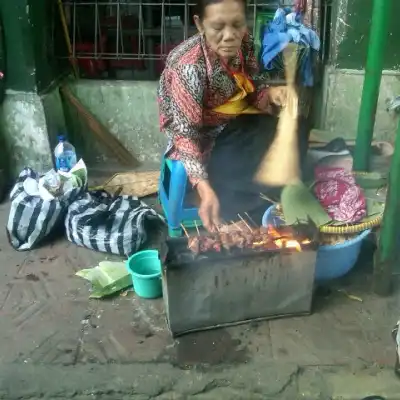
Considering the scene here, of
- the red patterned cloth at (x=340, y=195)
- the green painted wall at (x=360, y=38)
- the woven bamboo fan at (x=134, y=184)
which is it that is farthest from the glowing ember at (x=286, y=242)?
the green painted wall at (x=360, y=38)

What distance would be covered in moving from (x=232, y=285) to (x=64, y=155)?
2.21 m

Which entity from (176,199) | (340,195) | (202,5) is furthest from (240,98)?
(340,195)

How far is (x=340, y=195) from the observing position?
325 cm

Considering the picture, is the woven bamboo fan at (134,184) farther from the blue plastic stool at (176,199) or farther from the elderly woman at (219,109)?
the elderly woman at (219,109)

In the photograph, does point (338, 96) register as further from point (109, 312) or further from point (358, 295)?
point (109, 312)

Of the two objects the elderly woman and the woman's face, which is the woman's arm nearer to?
the elderly woman

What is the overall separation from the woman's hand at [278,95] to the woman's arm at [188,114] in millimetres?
523

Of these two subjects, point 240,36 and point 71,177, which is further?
point 71,177

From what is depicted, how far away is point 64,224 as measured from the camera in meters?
3.85

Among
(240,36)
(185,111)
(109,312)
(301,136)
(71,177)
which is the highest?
(240,36)

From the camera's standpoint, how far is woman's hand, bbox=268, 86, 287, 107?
3.35 m

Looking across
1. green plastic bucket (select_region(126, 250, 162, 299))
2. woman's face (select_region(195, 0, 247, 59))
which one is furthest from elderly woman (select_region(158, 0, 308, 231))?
green plastic bucket (select_region(126, 250, 162, 299))

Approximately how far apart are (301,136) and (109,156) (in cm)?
199

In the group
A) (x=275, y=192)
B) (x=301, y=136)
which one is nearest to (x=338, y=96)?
(x=301, y=136)
